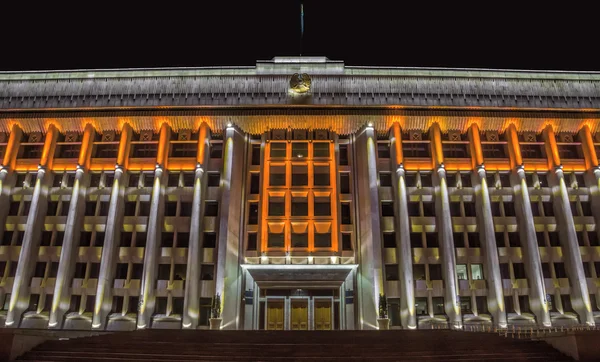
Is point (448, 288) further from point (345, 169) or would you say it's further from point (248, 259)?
point (248, 259)

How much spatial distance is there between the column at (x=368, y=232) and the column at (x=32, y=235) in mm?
21260

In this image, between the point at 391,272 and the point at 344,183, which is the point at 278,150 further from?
the point at 391,272

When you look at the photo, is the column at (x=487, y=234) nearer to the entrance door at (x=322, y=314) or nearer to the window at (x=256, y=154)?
the entrance door at (x=322, y=314)

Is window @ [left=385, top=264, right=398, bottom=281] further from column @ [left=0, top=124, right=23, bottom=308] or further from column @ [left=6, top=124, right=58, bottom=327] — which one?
column @ [left=0, top=124, right=23, bottom=308]

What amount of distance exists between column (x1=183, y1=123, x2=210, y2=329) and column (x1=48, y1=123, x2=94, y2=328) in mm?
7732

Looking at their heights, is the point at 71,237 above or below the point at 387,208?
below

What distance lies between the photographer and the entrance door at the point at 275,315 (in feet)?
102

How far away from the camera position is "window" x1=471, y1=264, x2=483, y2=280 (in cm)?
3212

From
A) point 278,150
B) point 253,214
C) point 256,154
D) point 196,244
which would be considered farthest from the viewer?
point 256,154

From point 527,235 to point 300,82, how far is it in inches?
722

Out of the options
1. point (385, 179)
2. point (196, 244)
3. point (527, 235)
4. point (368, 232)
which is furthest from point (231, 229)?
point (527, 235)

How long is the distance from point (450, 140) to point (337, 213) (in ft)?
33.1

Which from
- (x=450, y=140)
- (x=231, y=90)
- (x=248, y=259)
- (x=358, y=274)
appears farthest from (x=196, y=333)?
(x=450, y=140)

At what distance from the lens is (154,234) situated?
31984mm
